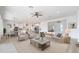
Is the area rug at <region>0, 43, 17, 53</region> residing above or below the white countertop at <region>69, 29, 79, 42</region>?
below

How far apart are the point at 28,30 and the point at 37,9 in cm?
45

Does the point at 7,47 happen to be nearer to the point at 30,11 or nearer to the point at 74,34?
the point at 30,11

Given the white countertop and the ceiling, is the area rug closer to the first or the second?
the ceiling

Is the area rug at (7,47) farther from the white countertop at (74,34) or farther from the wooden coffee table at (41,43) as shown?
the white countertop at (74,34)

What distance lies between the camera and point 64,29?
2158 mm

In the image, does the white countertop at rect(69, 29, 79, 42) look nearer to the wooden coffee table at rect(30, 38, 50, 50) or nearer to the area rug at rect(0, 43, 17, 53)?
the wooden coffee table at rect(30, 38, 50, 50)

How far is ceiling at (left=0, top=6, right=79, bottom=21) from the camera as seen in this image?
2.14 metres

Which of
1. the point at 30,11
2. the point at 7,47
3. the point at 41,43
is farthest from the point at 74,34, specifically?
the point at 7,47

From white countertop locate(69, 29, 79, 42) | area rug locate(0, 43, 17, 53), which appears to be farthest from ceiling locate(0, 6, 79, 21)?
area rug locate(0, 43, 17, 53)

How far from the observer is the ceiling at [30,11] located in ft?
7.01

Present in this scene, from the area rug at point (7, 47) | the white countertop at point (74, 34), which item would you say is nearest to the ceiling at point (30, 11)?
the white countertop at point (74, 34)

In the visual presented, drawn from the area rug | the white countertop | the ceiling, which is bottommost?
the area rug
